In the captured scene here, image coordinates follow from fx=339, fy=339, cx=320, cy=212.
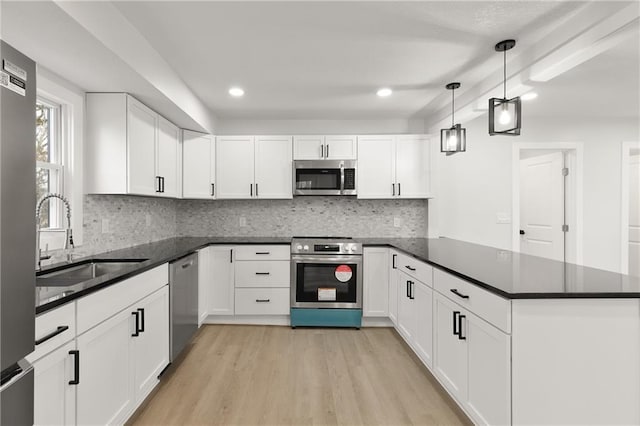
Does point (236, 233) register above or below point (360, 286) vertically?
above

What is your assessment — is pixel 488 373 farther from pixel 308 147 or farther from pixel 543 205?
pixel 543 205

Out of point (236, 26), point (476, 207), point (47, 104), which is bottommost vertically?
point (476, 207)

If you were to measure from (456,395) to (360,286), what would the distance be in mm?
1725

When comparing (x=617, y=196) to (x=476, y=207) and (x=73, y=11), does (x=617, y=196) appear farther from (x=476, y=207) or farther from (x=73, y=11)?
(x=73, y=11)

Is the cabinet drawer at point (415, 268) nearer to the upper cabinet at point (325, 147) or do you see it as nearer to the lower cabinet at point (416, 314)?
the lower cabinet at point (416, 314)

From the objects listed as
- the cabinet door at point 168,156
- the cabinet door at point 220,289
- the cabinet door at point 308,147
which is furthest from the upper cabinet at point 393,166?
the cabinet door at point 168,156

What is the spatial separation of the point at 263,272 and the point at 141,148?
1.73 m

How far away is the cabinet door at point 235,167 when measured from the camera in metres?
4.03

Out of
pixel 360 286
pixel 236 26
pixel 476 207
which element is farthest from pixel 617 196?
pixel 236 26

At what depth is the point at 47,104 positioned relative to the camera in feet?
7.53

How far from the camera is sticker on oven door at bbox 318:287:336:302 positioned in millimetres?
3660

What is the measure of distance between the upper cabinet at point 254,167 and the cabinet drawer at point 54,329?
2661mm

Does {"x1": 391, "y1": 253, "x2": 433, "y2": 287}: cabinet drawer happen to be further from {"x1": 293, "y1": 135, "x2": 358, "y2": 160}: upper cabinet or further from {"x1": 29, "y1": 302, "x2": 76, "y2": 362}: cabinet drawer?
{"x1": 29, "y1": 302, "x2": 76, "y2": 362}: cabinet drawer

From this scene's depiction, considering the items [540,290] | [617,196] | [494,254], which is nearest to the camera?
[540,290]
